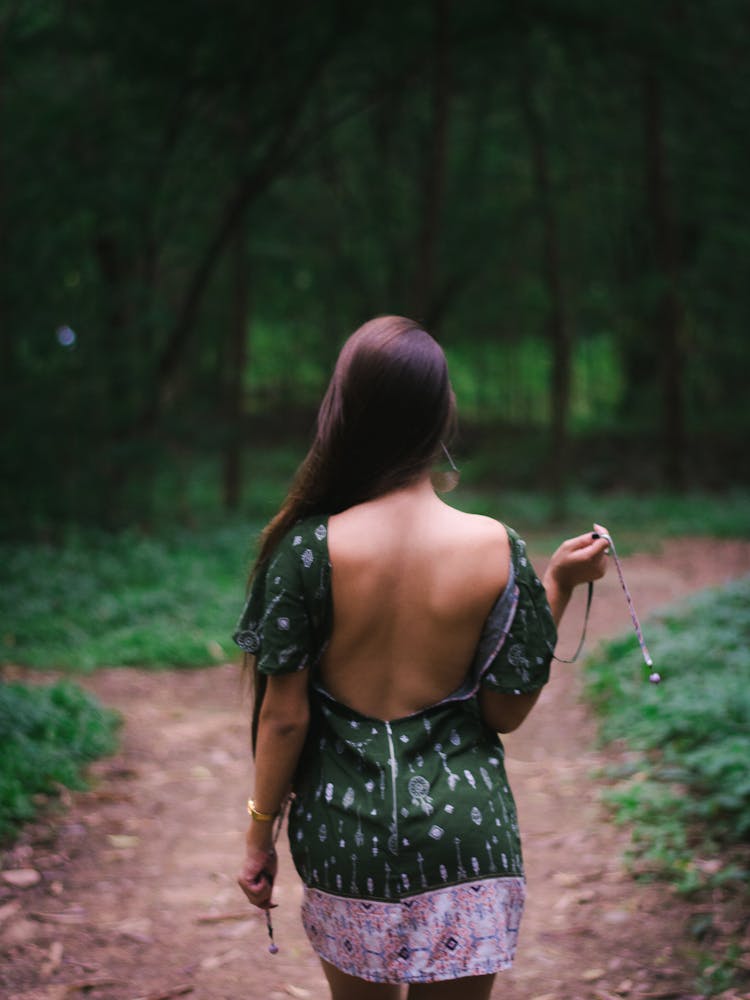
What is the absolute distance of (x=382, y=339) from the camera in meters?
2.05

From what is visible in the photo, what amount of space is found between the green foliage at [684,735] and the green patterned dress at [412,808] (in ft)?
7.05

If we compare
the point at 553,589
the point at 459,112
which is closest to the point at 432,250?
the point at 459,112

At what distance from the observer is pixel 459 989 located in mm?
2057

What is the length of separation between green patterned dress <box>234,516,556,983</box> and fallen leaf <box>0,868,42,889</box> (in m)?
2.58

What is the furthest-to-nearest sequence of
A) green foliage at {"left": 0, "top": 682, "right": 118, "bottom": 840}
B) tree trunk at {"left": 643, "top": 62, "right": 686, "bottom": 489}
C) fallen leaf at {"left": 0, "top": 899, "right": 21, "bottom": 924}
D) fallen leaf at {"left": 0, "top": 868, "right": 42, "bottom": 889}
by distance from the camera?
1. tree trunk at {"left": 643, "top": 62, "right": 686, "bottom": 489}
2. green foliage at {"left": 0, "top": 682, "right": 118, "bottom": 840}
3. fallen leaf at {"left": 0, "top": 868, "right": 42, "bottom": 889}
4. fallen leaf at {"left": 0, "top": 899, "right": 21, "bottom": 924}

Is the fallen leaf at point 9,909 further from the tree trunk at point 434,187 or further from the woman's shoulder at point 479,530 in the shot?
the tree trunk at point 434,187

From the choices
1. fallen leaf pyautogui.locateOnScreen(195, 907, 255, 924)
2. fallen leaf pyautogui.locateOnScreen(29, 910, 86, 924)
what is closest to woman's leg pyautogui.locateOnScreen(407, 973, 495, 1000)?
fallen leaf pyautogui.locateOnScreen(195, 907, 255, 924)

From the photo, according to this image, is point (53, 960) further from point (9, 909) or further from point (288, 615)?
point (288, 615)

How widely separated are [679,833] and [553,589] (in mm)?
2438

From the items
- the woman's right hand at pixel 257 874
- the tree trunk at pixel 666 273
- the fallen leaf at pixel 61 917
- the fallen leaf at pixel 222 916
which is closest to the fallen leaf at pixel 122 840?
the fallen leaf at pixel 61 917

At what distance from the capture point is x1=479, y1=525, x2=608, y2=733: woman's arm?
2.10 meters

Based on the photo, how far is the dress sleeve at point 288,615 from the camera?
2041 mm

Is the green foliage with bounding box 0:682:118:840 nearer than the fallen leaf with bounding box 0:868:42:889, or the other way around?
the fallen leaf with bounding box 0:868:42:889

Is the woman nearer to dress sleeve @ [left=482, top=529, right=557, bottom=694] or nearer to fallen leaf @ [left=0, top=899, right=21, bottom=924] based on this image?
dress sleeve @ [left=482, top=529, right=557, bottom=694]
